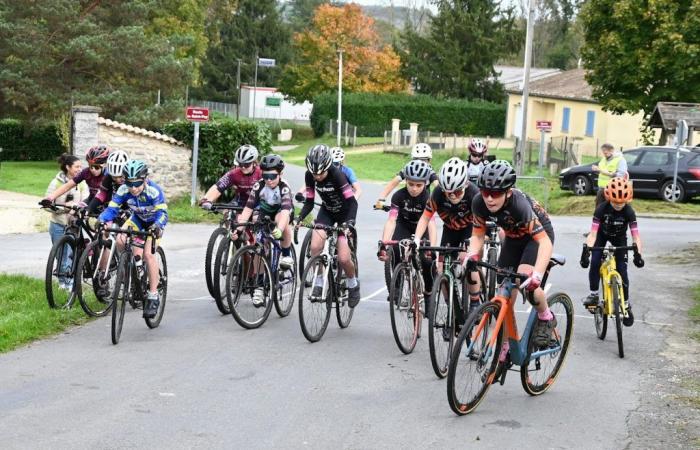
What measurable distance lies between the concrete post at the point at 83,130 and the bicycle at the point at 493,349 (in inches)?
644

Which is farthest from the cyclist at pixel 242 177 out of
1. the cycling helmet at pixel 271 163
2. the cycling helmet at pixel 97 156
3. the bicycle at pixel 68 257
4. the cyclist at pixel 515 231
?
the cyclist at pixel 515 231

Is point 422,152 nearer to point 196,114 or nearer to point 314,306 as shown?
point 314,306

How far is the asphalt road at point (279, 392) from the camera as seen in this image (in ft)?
23.1

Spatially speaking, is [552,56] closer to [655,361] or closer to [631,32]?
[631,32]

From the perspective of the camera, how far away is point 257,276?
1072 cm

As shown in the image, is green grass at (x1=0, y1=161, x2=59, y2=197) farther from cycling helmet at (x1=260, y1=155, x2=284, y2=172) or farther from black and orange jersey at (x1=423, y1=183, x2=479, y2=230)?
black and orange jersey at (x1=423, y1=183, x2=479, y2=230)

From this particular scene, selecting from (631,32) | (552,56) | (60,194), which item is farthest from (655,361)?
(552,56)

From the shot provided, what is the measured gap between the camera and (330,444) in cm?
686

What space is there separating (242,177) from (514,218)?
510 cm

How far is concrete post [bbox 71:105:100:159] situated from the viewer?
2273 centimetres

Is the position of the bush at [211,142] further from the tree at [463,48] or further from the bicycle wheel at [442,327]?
the tree at [463,48]

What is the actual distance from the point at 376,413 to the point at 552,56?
88007 millimetres

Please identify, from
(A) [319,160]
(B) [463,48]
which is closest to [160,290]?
(A) [319,160]

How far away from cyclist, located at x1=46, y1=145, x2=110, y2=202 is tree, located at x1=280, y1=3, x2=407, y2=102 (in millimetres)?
63122
